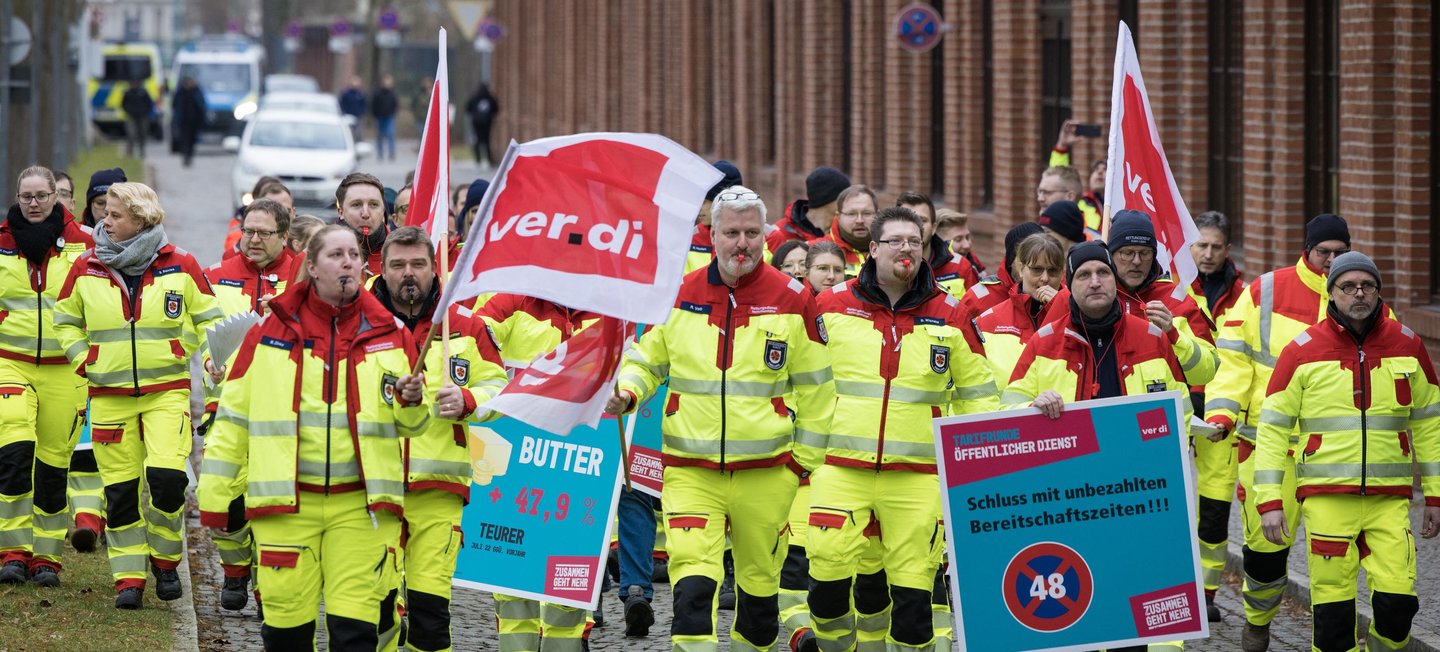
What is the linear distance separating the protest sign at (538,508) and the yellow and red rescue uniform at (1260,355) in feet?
9.25

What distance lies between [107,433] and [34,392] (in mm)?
901

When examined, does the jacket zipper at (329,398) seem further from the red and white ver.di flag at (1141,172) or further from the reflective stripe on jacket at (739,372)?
the red and white ver.di flag at (1141,172)

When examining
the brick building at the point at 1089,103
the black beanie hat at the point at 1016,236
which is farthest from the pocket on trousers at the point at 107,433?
the brick building at the point at 1089,103

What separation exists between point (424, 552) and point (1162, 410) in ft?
9.05

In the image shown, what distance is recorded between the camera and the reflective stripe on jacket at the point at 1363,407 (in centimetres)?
859

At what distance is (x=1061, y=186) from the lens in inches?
510

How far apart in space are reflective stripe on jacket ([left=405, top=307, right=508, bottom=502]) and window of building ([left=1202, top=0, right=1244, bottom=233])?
9.92m

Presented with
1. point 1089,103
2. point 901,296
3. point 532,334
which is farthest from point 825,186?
point 1089,103

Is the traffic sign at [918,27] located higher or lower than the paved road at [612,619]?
higher

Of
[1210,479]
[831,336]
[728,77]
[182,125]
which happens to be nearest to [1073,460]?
[831,336]

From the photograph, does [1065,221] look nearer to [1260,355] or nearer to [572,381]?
[1260,355]

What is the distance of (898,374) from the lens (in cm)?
855

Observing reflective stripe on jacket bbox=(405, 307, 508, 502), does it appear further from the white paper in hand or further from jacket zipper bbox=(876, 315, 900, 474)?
jacket zipper bbox=(876, 315, 900, 474)

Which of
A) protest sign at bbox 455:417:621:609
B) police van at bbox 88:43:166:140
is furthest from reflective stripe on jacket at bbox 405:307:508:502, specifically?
police van at bbox 88:43:166:140
